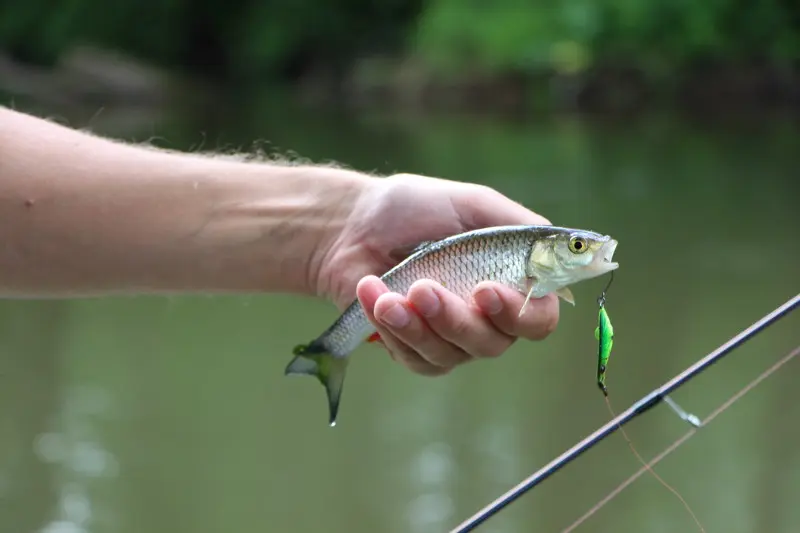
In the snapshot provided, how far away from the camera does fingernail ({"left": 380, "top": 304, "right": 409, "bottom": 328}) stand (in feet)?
5.92

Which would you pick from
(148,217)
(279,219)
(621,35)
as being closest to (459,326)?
(279,219)

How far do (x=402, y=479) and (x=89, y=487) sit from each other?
120 centimetres

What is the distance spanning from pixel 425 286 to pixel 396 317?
7cm

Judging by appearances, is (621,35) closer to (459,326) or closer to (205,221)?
(205,221)

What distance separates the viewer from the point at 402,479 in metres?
4.41

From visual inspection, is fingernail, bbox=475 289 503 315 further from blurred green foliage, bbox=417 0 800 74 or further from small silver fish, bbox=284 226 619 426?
blurred green foliage, bbox=417 0 800 74

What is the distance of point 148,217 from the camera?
7.19 feet

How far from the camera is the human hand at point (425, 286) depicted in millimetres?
1812

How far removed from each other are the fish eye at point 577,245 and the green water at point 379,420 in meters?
2.55

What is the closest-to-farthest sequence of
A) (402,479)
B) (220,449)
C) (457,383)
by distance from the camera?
(402,479) < (220,449) < (457,383)

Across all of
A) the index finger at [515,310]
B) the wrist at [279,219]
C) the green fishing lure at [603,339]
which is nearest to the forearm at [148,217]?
the wrist at [279,219]

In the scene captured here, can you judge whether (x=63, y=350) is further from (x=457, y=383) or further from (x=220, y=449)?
(x=457, y=383)

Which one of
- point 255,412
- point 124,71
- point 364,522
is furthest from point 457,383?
point 124,71

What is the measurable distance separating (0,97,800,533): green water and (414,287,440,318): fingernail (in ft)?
7.88
